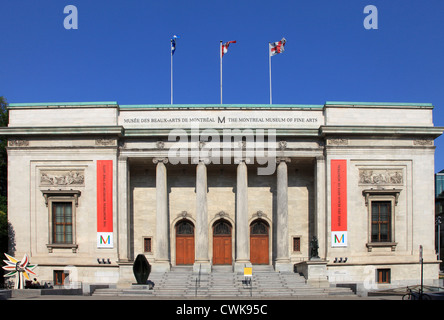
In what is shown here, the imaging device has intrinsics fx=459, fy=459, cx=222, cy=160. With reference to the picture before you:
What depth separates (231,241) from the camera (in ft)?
115

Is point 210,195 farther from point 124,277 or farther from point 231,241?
point 124,277

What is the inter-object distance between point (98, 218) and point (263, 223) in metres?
12.3

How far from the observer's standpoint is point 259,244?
35188 millimetres

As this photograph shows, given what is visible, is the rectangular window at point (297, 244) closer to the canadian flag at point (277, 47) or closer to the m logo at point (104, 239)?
the m logo at point (104, 239)

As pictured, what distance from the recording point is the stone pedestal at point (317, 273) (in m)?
29.5

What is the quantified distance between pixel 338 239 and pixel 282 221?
404 centimetres

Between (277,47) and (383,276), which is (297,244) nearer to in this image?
(383,276)

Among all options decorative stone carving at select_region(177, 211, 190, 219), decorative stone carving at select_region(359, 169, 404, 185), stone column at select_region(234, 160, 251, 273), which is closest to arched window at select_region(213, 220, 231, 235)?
decorative stone carving at select_region(177, 211, 190, 219)

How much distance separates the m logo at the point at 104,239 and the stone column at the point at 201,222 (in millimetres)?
6034

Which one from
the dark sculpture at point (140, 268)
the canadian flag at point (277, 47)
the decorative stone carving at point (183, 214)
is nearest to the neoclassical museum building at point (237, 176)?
the decorative stone carving at point (183, 214)

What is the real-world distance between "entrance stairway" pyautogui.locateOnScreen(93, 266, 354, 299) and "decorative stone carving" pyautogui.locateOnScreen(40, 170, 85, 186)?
7.78m

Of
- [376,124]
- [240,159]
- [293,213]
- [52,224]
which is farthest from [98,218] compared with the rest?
[376,124]

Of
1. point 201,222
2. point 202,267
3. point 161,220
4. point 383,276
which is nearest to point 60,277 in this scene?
point 161,220
